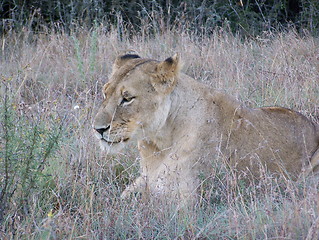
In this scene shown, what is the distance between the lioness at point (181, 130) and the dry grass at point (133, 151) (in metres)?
0.22

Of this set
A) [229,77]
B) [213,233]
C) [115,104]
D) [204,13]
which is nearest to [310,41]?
[229,77]

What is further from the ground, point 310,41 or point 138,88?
point 138,88

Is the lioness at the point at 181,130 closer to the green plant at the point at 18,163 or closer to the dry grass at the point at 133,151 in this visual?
the dry grass at the point at 133,151

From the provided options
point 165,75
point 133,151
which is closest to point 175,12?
point 133,151

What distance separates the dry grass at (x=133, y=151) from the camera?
132 inches

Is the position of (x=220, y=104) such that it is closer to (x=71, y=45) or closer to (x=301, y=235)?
(x=301, y=235)

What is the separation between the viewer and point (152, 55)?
8234mm

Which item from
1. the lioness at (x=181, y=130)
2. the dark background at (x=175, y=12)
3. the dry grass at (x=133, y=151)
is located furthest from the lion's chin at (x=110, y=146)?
the dark background at (x=175, y=12)

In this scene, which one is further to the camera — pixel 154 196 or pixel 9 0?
pixel 9 0

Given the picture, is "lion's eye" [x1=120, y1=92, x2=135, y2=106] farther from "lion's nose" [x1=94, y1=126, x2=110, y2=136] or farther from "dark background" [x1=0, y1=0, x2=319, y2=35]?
"dark background" [x1=0, y1=0, x2=319, y2=35]

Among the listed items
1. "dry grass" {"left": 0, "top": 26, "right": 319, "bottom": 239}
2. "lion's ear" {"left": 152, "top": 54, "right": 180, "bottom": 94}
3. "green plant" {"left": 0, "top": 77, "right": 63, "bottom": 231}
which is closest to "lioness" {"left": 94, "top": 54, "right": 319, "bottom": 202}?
"lion's ear" {"left": 152, "top": 54, "right": 180, "bottom": 94}

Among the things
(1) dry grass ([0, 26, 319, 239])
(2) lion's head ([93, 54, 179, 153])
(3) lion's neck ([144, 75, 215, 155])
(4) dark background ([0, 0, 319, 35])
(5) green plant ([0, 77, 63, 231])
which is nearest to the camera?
(1) dry grass ([0, 26, 319, 239])

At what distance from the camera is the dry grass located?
3352 mm

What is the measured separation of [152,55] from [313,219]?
548cm
